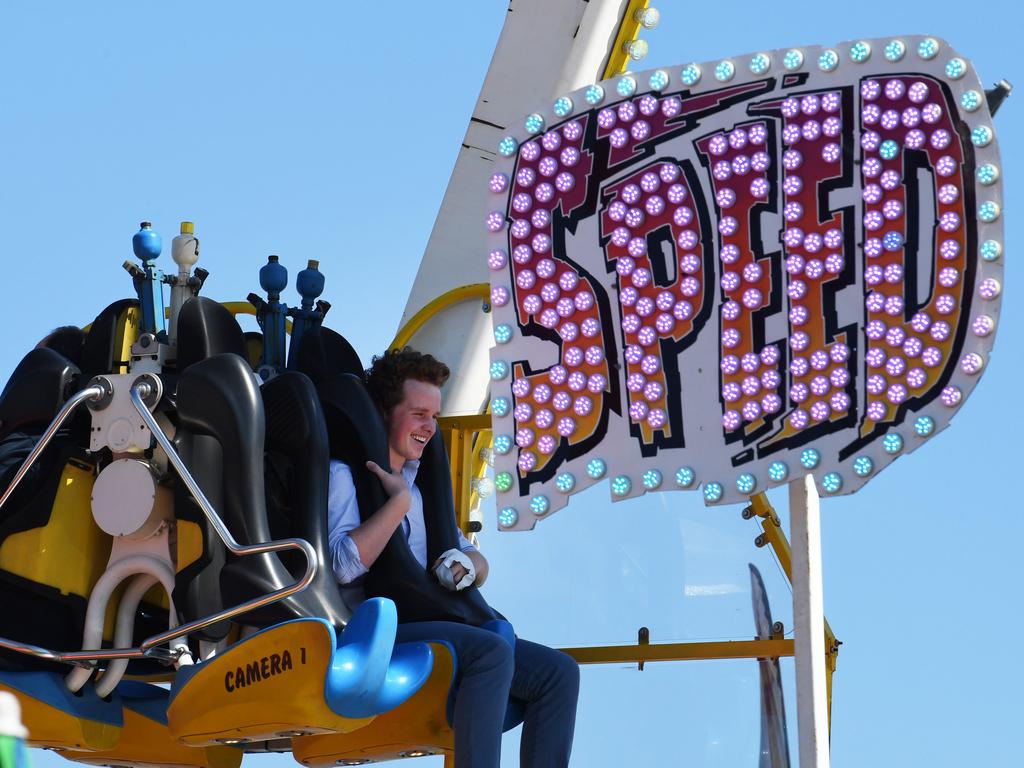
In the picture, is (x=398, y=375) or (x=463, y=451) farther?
(x=463, y=451)

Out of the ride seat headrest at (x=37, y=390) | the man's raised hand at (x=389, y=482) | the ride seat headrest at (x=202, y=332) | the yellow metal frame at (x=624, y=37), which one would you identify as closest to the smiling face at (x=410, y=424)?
the man's raised hand at (x=389, y=482)

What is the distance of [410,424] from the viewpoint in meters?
4.49

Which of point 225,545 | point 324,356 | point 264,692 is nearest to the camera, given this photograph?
point 264,692

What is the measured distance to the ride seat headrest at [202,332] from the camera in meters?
4.39

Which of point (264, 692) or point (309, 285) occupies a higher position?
point (309, 285)

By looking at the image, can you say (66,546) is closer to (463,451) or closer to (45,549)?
(45,549)

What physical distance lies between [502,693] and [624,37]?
286 cm

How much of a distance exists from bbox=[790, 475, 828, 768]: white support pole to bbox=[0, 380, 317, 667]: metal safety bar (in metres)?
1.14

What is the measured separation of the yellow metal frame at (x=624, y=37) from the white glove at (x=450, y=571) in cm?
235

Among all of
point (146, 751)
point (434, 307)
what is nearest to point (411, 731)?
point (146, 751)

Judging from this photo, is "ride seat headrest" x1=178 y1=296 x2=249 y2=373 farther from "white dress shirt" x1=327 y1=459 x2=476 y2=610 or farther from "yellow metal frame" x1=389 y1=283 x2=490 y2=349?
"yellow metal frame" x1=389 y1=283 x2=490 y2=349

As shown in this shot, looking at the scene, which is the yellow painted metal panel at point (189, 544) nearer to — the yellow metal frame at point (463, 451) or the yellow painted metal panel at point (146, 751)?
the yellow painted metal panel at point (146, 751)

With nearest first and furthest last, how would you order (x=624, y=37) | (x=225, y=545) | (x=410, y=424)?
(x=225, y=545) < (x=410, y=424) < (x=624, y=37)

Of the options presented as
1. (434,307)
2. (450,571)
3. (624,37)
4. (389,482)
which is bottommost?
(450,571)
